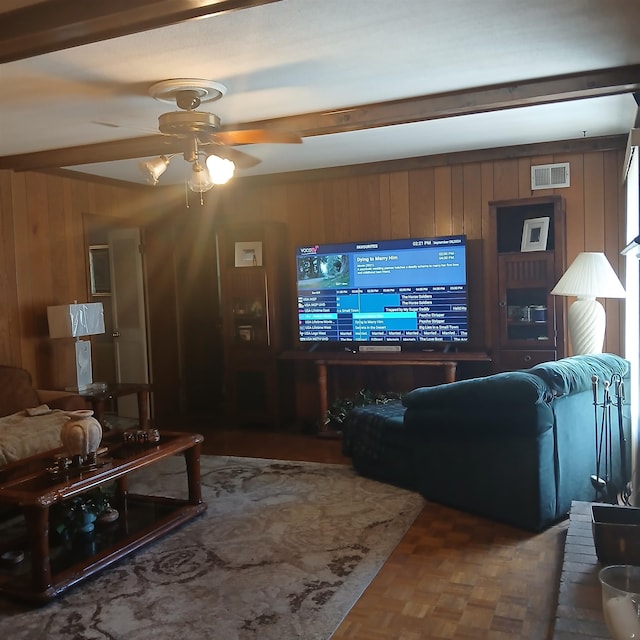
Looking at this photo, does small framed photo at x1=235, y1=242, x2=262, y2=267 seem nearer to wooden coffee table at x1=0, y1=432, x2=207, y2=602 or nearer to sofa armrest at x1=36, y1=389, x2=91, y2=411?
sofa armrest at x1=36, y1=389, x2=91, y2=411

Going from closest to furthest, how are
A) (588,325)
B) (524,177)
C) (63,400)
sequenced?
(588,325), (63,400), (524,177)

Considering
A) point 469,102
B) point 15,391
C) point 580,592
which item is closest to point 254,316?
point 15,391

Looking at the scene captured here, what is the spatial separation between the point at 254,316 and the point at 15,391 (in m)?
2.03

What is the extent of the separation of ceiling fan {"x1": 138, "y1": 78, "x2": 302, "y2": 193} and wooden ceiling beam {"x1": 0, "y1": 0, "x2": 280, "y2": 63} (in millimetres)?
736

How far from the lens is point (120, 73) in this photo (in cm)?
298

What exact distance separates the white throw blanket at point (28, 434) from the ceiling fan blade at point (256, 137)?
2111 mm

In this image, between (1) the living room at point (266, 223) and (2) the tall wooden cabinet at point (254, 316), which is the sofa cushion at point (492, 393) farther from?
(2) the tall wooden cabinet at point (254, 316)

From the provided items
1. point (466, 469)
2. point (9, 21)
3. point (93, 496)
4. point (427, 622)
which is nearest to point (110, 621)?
point (93, 496)

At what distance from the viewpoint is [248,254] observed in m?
5.83

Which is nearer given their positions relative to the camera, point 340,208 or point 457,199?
point 457,199

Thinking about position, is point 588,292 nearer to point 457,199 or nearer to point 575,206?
point 575,206

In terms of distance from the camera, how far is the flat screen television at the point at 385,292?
5207 millimetres

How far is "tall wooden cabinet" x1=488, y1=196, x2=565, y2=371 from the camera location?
4.88 m

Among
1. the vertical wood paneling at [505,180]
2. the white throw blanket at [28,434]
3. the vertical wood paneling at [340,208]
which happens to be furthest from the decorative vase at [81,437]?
the vertical wood paneling at [505,180]
